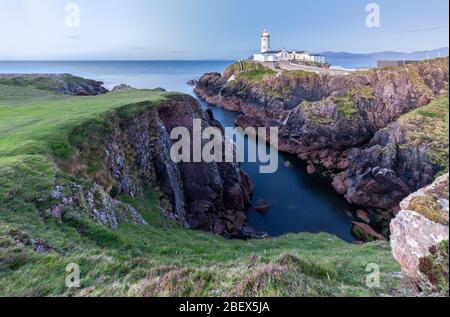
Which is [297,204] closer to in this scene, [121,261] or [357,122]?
[357,122]

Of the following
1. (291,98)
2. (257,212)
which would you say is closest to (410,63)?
(291,98)

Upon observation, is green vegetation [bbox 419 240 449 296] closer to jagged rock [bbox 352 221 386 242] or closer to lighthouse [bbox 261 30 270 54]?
Answer: jagged rock [bbox 352 221 386 242]

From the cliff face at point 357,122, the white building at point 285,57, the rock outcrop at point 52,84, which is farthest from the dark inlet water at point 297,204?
the white building at point 285,57

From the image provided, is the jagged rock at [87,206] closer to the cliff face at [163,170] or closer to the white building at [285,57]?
the cliff face at [163,170]

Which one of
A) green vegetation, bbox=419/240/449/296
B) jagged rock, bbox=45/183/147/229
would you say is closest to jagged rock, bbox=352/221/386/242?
jagged rock, bbox=45/183/147/229

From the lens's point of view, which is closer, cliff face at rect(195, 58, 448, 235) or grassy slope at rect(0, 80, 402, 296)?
grassy slope at rect(0, 80, 402, 296)

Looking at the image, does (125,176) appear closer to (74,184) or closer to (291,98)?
(74,184)
